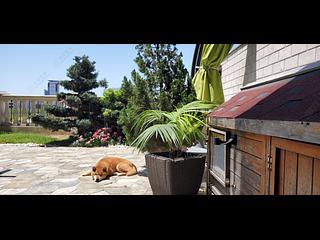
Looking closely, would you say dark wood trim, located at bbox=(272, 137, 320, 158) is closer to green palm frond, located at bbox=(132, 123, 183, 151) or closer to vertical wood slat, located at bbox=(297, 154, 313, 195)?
vertical wood slat, located at bbox=(297, 154, 313, 195)

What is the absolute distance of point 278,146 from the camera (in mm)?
1259

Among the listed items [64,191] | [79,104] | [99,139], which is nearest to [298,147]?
[64,191]

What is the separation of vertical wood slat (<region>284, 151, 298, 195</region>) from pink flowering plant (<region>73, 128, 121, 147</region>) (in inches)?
259

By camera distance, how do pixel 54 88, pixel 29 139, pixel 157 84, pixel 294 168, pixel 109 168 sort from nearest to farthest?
pixel 294 168
pixel 109 168
pixel 157 84
pixel 29 139
pixel 54 88

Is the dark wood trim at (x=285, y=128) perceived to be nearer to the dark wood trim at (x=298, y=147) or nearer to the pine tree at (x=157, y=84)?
the dark wood trim at (x=298, y=147)

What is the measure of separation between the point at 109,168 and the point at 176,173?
1.72 metres

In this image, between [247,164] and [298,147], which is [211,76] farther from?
[298,147]

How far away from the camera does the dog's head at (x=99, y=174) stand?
11.5 feet

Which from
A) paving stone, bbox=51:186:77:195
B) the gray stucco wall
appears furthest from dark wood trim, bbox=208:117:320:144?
paving stone, bbox=51:186:77:195

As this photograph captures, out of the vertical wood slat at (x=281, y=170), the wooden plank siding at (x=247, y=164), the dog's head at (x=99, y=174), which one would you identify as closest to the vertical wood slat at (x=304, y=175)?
the vertical wood slat at (x=281, y=170)

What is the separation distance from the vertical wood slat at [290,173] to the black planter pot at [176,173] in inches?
51.0

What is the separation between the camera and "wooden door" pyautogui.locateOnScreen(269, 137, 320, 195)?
101 cm
